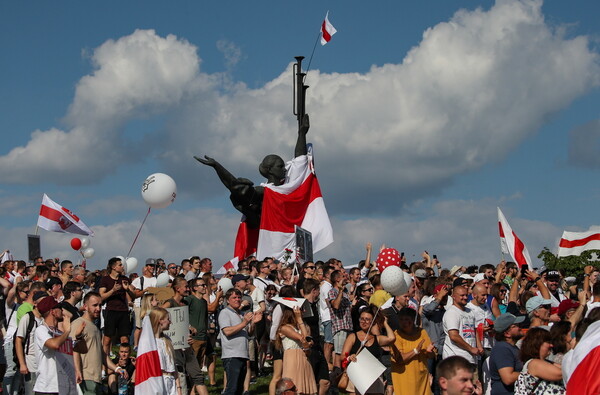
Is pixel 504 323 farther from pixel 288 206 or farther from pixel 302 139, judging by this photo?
pixel 302 139

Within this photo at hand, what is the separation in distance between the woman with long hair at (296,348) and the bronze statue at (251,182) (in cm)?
1212

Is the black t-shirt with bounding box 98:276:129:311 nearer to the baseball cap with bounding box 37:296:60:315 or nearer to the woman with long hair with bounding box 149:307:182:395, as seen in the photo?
the baseball cap with bounding box 37:296:60:315

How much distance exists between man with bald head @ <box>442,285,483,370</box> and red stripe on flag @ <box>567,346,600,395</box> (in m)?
5.55

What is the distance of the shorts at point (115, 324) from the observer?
13516mm

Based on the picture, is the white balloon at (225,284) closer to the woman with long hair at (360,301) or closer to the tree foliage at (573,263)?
the woman with long hair at (360,301)

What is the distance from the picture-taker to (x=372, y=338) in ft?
34.8

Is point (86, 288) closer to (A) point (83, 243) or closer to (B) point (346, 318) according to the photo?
(B) point (346, 318)

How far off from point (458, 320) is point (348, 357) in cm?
163

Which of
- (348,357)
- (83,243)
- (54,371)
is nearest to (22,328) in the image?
(54,371)

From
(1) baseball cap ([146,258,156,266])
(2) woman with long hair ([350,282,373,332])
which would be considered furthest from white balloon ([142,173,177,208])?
(2) woman with long hair ([350,282,373,332])

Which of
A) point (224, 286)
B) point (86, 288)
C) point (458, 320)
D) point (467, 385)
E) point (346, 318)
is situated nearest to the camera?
point (467, 385)

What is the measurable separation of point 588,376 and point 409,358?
16.4 ft

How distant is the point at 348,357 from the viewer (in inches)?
402

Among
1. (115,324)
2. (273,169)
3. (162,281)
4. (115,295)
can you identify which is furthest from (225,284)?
(273,169)
